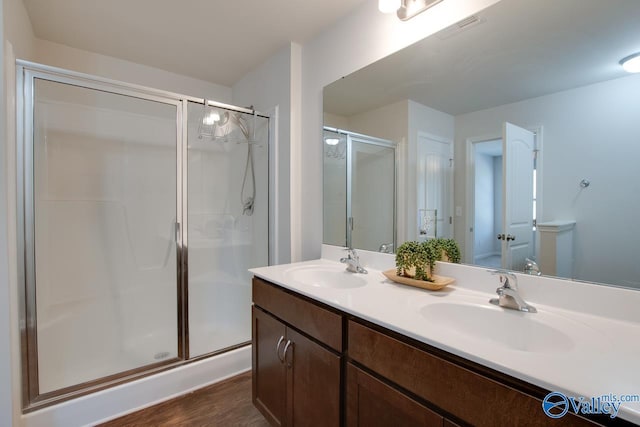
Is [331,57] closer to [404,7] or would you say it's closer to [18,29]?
[404,7]

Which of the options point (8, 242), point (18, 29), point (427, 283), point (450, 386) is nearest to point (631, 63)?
point (427, 283)

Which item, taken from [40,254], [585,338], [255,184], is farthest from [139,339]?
[585,338]

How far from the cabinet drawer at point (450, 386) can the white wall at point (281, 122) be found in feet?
4.42

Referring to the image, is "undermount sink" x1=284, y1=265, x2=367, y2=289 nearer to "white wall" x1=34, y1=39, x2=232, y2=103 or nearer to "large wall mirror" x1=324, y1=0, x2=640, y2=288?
"large wall mirror" x1=324, y1=0, x2=640, y2=288

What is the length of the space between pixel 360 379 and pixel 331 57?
6.12 ft

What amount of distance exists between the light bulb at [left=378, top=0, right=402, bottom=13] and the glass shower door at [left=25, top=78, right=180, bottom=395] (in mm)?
1502

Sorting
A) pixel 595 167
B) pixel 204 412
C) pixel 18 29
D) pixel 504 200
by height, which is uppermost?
pixel 18 29

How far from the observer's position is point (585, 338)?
2.56 feet

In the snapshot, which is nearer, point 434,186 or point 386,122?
point 434,186

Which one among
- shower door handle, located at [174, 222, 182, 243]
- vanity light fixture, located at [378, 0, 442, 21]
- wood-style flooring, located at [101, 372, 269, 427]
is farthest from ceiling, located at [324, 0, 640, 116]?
wood-style flooring, located at [101, 372, 269, 427]

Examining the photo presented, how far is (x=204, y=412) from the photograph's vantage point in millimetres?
1692

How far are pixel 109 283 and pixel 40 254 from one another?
0.63m

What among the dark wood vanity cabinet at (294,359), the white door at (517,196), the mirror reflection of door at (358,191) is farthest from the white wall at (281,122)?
the white door at (517,196)

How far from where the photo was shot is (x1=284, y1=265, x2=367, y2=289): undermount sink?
5.17ft
